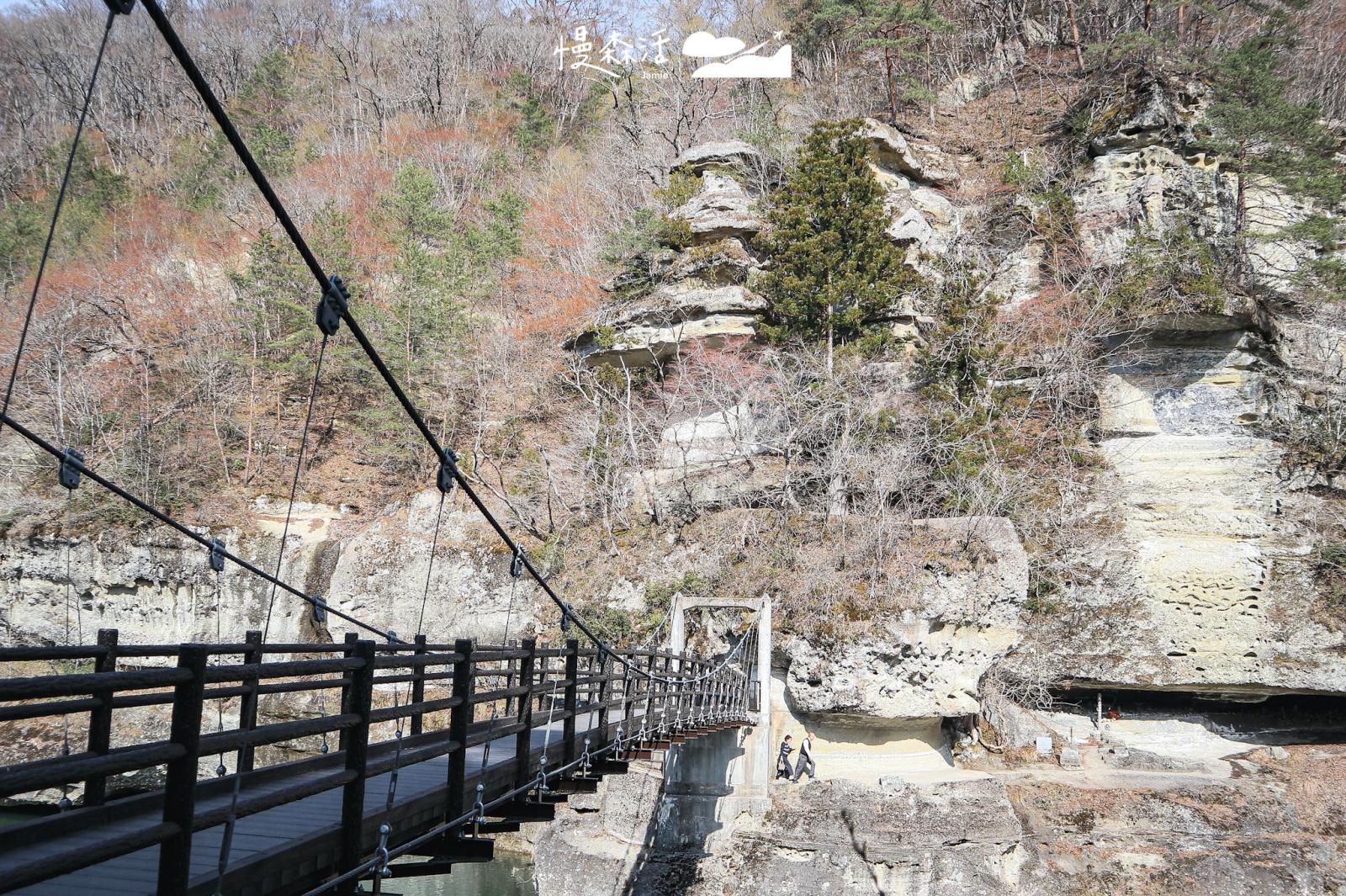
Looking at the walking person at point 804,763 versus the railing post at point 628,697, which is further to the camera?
the walking person at point 804,763

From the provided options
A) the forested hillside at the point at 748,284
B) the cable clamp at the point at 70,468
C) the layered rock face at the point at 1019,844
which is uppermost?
the forested hillside at the point at 748,284

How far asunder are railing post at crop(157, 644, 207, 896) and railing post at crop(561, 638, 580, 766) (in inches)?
138

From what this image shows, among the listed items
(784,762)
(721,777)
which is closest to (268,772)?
(721,777)

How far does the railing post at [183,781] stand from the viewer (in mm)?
2260

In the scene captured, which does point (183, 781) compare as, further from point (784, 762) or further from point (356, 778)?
point (784, 762)

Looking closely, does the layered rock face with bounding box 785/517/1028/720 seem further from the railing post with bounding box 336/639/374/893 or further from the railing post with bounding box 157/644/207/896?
the railing post with bounding box 157/644/207/896

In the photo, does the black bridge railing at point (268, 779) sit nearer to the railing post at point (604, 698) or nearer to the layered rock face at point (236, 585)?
the railing post at point (604, 698)

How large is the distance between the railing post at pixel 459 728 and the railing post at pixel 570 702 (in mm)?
1635

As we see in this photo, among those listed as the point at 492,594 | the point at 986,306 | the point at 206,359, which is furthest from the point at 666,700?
the point at 206,359

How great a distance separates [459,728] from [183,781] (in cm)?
192

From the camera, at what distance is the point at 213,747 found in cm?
269

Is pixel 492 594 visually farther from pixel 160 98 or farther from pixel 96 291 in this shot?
pixel 160 98

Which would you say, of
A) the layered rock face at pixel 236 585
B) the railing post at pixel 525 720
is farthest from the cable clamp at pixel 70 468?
the layered rock face at pixel 236 585

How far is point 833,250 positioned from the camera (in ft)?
57.9
